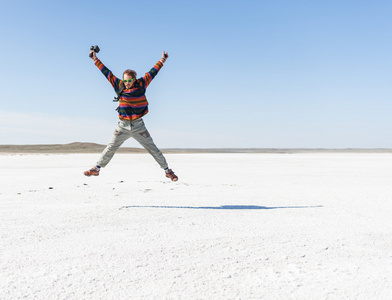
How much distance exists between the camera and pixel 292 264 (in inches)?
107

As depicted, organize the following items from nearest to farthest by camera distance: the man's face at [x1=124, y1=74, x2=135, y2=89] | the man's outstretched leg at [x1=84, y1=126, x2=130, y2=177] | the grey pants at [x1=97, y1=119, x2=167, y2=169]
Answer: the man's face at [x1=124, y1=74, x2=135, y2=89], the grey pants at [x1=97, y1=119, x2=167, y2=169], the man's outstretched leg at [x1=84, y1=126, x2=130, y2=177]

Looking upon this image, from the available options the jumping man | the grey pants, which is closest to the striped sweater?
the jumping man

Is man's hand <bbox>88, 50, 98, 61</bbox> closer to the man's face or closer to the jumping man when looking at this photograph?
the jumping man

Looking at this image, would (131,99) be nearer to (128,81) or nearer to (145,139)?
(128,81)

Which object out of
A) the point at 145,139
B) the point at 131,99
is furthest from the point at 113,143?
the point at 131,99

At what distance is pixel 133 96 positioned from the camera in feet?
17.6

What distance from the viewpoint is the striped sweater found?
17.6 ft

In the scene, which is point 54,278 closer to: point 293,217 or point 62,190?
point 293,217

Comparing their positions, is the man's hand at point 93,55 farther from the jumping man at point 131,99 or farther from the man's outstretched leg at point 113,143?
the man's outstretched leg at point 113,143

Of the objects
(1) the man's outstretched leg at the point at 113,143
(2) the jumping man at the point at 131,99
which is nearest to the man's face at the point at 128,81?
(2) the jumping man at the point at 131,99

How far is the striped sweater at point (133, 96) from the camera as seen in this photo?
5355 millimetres

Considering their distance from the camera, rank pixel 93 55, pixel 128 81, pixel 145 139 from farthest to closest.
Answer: pixel 145 139, pixel 93 55, pixel 128 81

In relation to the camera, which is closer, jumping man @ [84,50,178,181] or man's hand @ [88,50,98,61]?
jumping man @ [84,50,178,181]

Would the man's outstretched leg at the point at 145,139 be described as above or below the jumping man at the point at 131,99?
below
